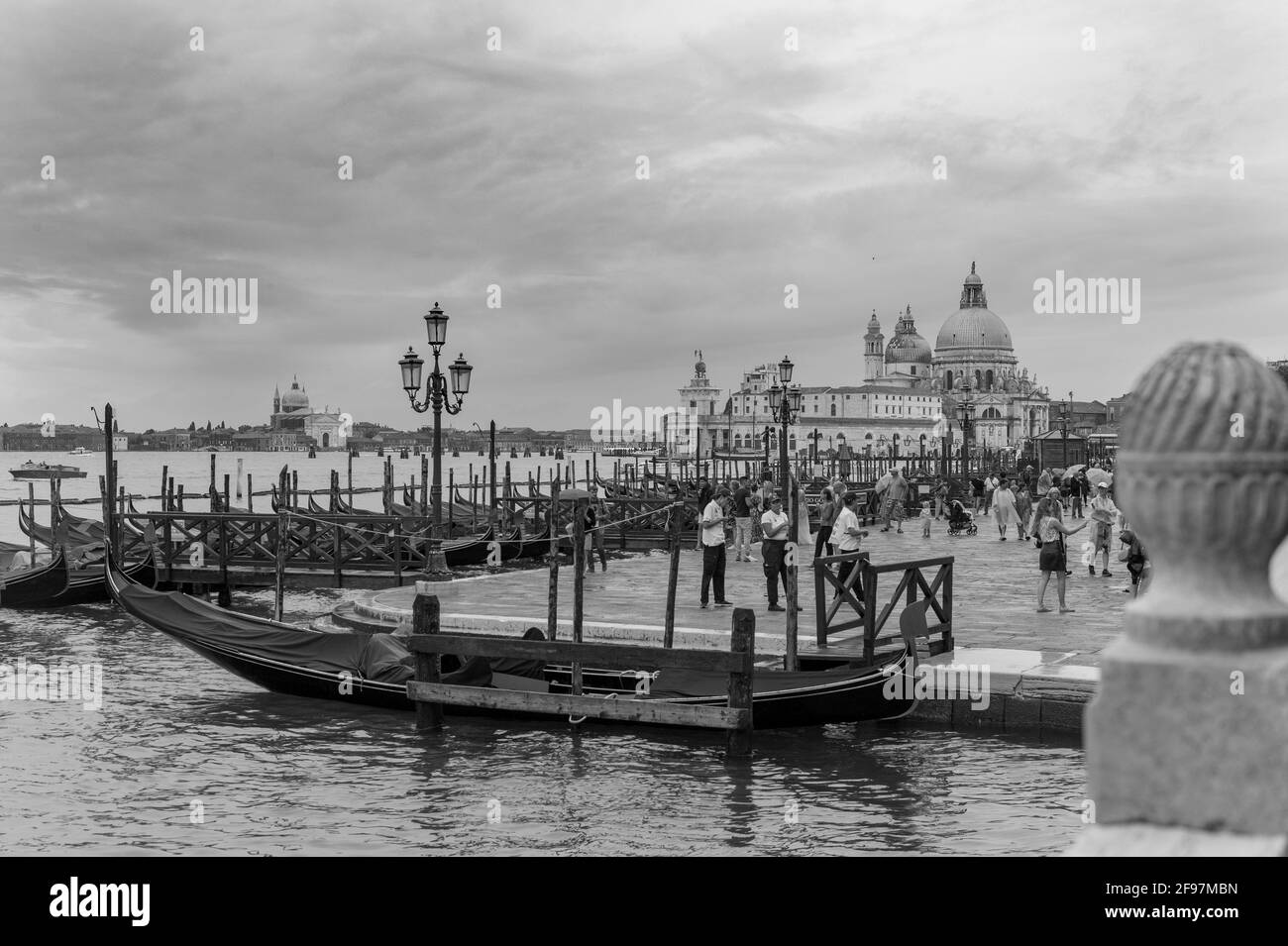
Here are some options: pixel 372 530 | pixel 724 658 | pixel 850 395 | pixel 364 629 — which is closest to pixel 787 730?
pixel 724 658

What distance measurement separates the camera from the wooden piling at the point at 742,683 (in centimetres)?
965

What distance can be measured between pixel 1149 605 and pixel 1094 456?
6058 centimetres

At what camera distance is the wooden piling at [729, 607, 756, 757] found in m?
9.65

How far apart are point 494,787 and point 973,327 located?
145 metres

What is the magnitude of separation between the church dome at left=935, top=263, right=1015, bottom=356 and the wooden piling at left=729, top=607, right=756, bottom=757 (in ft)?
470

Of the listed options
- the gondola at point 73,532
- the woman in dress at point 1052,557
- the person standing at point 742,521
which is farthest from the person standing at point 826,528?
the gondola at point 73,532

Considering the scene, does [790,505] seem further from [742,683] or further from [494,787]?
[494,787]

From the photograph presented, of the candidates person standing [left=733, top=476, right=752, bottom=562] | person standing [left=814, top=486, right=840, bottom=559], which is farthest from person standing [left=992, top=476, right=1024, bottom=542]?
person standing [left=814, top=486, right=840, bottom=559]

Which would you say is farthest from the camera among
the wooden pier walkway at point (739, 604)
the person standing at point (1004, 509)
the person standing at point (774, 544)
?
the person standing at point (1004, 509)

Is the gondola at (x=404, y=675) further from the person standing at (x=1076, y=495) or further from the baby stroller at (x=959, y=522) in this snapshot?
the person standing at (x=1076, y=495)

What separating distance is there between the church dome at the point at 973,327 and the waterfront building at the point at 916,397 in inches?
4.3

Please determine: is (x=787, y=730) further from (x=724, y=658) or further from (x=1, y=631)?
(x=1, y=631)

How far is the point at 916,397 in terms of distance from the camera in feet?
467
